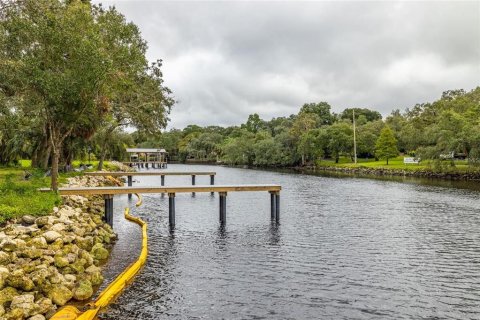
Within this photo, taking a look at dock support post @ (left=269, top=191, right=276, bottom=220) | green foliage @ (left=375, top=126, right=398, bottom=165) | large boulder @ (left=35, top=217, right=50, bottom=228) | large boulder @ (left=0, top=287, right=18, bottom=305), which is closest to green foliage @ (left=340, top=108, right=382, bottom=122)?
green foliage @ (left=375, top=126, right=398, bottom=165)

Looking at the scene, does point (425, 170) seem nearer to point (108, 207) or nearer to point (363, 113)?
point (108, 207)

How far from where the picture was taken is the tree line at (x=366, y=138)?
5641 cm

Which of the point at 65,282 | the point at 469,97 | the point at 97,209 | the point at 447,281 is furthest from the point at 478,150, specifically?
the point at 65,282

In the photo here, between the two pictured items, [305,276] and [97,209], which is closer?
[305,276]

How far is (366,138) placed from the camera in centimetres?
8619

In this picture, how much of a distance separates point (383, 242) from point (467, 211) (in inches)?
506

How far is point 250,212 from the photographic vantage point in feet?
89.9

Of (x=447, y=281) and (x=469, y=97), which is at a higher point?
(x=469, y=97)

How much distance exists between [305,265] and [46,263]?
30.0 feet

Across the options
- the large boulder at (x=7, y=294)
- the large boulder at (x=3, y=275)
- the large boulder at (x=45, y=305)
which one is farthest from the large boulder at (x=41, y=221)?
→ the large boulder at (x=45, y=305)

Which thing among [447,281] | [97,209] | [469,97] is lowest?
[447,281]

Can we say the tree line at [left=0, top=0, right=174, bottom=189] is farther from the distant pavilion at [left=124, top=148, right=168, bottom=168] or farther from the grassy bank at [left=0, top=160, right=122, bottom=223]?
the distant pavilion at [left=124, top=148, right=168, bottom=168]

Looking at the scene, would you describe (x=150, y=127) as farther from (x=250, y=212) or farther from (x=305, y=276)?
(x=305, y=276)

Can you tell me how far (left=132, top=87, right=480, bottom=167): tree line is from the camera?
2221 inches
